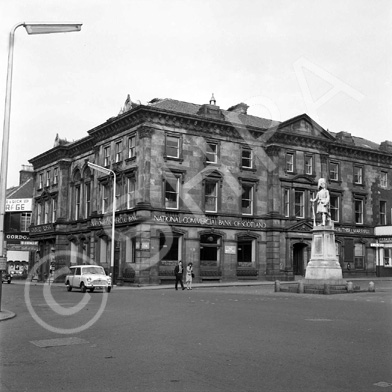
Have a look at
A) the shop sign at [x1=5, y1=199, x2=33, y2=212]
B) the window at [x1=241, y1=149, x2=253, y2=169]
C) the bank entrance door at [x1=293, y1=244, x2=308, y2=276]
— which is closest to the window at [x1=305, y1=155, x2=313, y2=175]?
the window at [x1=241, y1=149, x2=253, y2=169]

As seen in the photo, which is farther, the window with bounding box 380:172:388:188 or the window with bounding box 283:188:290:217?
the window with bounding box 380:172:388:188

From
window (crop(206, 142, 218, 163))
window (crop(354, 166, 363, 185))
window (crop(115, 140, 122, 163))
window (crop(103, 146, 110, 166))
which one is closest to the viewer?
window (crop(206, 142, 218, 163))

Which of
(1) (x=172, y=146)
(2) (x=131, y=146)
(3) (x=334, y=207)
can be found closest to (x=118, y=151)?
(2) (x=131, y=146)

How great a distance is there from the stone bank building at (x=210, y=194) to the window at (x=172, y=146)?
0.29ft

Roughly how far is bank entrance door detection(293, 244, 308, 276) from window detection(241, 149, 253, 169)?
8.52m

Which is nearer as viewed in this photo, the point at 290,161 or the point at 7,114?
the point at 7,114

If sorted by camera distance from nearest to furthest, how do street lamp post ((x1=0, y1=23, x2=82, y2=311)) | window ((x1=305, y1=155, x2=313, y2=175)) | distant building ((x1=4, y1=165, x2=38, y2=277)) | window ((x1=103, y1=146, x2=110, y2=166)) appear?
1. street lamp post ((x1=0, y1=23, x2=82, y2=311))
2. window ((x1=103, y1=146, x2=110, y2=166))
3. window ((x1=305, y1=155, x2=313, y2=175))
4. distant building ((x1=4, y1=165, x2=38, y2=277))

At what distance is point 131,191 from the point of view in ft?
142

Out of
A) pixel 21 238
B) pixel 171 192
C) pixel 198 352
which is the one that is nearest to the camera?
pixel 198 352

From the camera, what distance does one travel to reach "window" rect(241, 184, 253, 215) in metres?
46.5

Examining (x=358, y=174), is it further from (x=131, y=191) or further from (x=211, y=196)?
(x=131, y=191)

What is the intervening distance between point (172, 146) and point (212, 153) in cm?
A: 384

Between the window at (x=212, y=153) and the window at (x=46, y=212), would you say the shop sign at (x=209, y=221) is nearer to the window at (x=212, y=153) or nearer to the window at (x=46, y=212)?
the window at (x=212, y=153)

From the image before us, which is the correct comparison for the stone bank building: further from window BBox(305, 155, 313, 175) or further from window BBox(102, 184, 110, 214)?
window BBox(102, 184, 110, 214)
